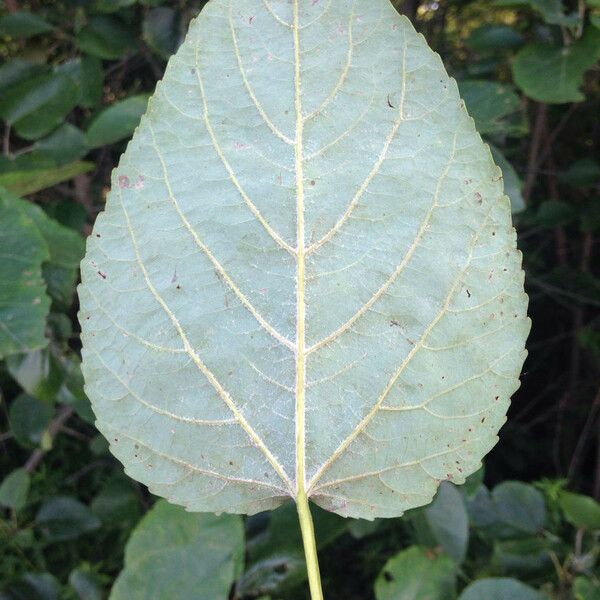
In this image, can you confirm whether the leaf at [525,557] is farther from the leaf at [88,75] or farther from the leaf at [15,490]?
the leaf at [88,75]

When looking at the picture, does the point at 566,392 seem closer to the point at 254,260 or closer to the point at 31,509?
the point at 31,509

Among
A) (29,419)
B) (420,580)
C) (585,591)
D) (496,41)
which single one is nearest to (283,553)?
(420,580)

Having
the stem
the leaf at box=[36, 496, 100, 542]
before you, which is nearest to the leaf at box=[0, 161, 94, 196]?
the stem

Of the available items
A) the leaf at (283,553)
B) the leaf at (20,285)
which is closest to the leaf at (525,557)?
the leaf at (283,553)

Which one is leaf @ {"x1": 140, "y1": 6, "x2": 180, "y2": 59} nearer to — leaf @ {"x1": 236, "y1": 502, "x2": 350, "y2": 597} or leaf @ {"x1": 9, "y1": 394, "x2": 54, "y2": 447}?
leaf @ {"x1": 9, "y1": 394, "x2": 54, "y2": 447}

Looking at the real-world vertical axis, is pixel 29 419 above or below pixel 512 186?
below

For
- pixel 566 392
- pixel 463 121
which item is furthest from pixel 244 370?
pixel 566 392

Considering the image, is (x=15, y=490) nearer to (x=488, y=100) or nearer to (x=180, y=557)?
(x=180, y=557)
